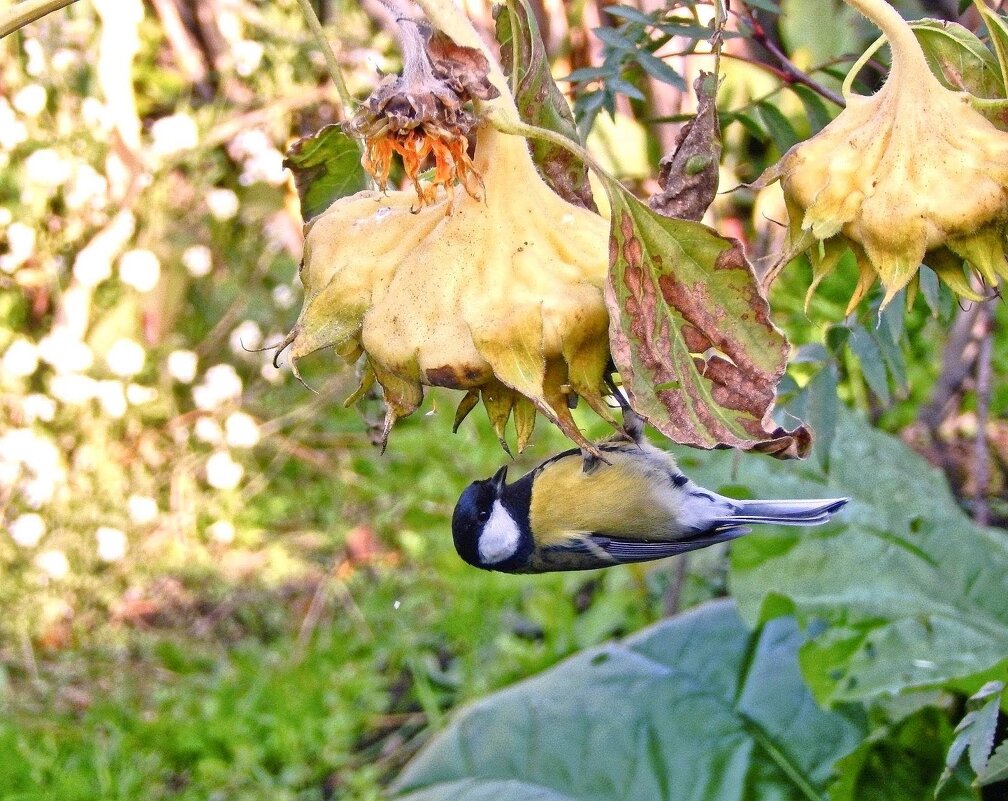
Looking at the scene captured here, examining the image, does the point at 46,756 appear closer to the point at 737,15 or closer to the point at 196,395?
the point at 196,395

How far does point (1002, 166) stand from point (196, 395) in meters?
3.54

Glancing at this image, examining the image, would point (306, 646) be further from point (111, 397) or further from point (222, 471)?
point (111, 397)

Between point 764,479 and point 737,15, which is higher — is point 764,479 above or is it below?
below

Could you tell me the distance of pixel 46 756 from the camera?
308cm

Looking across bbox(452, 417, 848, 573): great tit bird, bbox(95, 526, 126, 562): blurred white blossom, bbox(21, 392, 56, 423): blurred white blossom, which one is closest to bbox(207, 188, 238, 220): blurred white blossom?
bbox(21, 392, 56, 423): blurred white blossom

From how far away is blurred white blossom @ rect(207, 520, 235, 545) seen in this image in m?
3.89

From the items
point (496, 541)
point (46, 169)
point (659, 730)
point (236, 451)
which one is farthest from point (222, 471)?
point (496, 541)

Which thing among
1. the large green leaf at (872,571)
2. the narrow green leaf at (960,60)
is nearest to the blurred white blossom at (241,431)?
the large green leaf at (872,571)

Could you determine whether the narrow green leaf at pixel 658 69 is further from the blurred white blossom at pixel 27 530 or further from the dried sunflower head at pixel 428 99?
the blurred white blossom at pixel 27 530

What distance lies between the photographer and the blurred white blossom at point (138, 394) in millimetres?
3947

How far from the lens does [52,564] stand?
363 cm

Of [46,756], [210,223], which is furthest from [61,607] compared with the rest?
[210,223]

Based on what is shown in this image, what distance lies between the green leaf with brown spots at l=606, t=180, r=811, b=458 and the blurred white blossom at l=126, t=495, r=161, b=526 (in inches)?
130

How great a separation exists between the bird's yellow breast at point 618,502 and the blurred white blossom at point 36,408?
2586 millimetres
